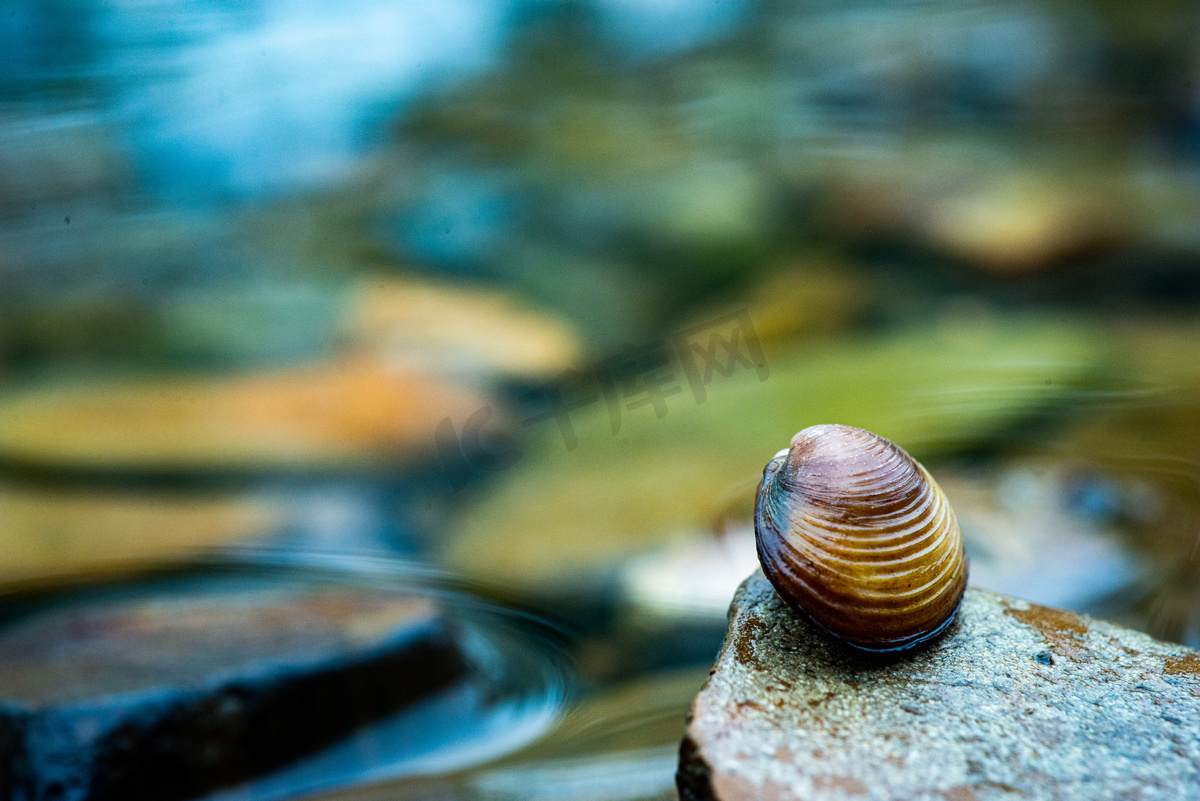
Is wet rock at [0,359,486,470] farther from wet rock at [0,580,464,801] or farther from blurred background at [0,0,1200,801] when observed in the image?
wet rock at [0,580,464,801]

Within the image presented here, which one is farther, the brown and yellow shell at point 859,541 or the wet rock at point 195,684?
the wet rock at point 195,684

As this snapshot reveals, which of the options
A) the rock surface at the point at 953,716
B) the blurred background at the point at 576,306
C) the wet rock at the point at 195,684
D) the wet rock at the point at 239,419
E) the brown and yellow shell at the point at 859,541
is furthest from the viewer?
the wet rock at the point at 239,419

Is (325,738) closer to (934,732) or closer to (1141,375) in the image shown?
(934,732)

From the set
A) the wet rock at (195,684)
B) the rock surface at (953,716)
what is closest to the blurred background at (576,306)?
the wet rock at (195,684)

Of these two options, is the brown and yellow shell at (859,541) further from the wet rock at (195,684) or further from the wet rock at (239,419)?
the wet rock at (239,419)

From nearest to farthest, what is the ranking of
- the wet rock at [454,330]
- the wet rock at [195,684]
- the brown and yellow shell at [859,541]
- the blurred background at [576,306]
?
the brown and yellow shell at [859,541], the wet rock at [195,684], the blurred background at [576,306], the wet rock at [454,330]

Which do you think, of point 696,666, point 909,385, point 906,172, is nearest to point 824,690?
point 696,666
